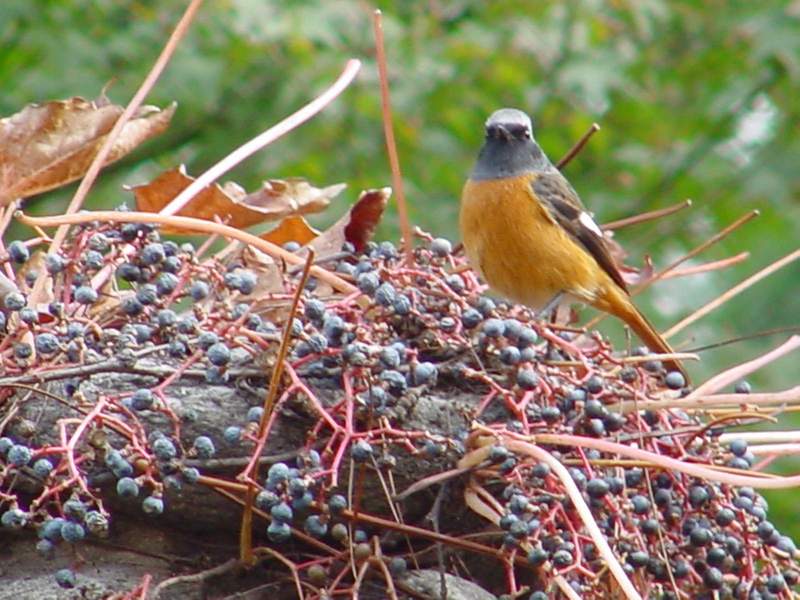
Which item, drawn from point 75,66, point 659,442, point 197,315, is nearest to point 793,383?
point 75,66

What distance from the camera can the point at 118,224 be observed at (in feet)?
6.84

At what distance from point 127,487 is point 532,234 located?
1.77 metres

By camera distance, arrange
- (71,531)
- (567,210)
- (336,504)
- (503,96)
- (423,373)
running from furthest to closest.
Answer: (503,96) → (567,210) → (423,373) → (336,504) → (71,531)

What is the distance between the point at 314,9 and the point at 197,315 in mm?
4259

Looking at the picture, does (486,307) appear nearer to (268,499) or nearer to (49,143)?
(268,499)

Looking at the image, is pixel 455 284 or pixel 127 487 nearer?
pixel 127 487

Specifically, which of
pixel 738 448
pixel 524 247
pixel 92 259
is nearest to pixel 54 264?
pixel 92 259

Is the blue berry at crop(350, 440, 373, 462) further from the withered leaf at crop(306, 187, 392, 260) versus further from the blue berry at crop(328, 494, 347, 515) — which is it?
the withered leaf at crop(306, 187, 392, 260)

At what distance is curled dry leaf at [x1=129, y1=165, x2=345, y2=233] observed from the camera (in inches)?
94.7

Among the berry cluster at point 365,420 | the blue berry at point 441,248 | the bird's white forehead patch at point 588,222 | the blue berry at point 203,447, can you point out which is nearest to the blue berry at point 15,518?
the berry cluster at point 365,420

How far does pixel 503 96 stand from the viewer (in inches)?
266

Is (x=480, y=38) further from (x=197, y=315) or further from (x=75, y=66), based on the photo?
(x=197, y=315)

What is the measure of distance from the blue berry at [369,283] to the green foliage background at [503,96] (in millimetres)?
3629

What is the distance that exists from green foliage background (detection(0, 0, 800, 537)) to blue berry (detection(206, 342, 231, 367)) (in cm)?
380
